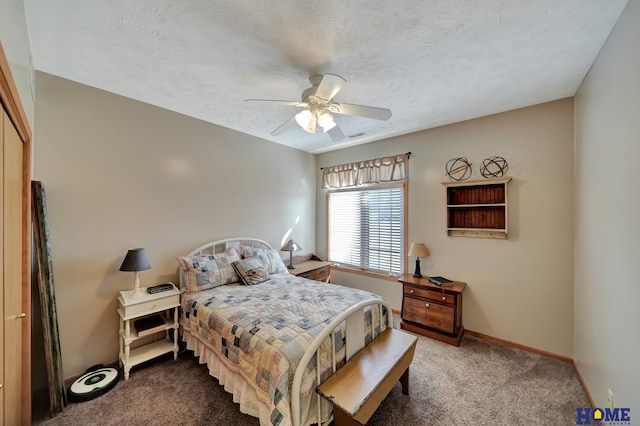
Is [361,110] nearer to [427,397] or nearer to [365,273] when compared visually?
[427,397]

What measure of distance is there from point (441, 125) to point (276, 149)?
251 cm

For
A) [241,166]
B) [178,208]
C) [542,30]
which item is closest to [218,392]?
[178,208]

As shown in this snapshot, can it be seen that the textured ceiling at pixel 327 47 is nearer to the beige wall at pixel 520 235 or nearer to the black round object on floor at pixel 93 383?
the beige wall at pixel 520 235

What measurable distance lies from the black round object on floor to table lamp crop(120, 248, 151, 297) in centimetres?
71

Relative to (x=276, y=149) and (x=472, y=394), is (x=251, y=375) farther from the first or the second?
(x=276, y=149)

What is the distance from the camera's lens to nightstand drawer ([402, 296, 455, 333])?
2852 mm

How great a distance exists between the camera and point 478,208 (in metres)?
3.03

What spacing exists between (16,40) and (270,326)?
2.22 meters

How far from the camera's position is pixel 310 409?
1.54 meters

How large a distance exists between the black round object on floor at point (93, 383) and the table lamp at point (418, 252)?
3430 mm

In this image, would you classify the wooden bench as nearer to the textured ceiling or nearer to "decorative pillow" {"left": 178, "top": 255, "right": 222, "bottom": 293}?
"decorative pillow" {"left": 178, "top": 255, "right": 222, "bottom": 293}

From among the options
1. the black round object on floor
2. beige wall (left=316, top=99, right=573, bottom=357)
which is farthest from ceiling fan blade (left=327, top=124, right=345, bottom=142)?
the black round object on floor

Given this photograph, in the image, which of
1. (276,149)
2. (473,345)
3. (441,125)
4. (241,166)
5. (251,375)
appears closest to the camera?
(251,375)

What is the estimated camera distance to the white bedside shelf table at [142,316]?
7.32 ft
